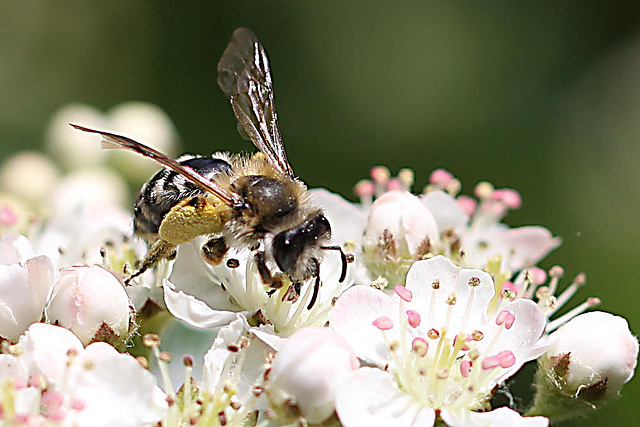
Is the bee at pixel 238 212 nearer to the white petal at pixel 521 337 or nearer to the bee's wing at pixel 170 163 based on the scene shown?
the bee's wing at pixel 170 163

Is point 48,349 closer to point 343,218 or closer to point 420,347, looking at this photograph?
point 420,347

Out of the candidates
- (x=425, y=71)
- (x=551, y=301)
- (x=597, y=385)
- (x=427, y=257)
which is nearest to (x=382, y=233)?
(x=427, y=257)

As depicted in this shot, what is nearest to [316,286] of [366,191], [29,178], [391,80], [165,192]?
[165,192]

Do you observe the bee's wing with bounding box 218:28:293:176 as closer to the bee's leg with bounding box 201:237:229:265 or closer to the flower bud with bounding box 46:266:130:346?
the bee's leg with bounding box 201:237:229:265

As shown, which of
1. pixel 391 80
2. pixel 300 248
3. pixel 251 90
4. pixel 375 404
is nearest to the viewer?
pixel 375 404

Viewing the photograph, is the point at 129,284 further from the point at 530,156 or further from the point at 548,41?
the point at 548,41

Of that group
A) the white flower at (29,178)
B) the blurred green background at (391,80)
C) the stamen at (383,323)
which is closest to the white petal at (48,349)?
the stamen at (383,323)

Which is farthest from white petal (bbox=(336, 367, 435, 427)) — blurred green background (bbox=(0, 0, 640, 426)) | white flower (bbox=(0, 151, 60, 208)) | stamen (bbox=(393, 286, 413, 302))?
blurred green background (bbox=(0, 0, 640, 426))
